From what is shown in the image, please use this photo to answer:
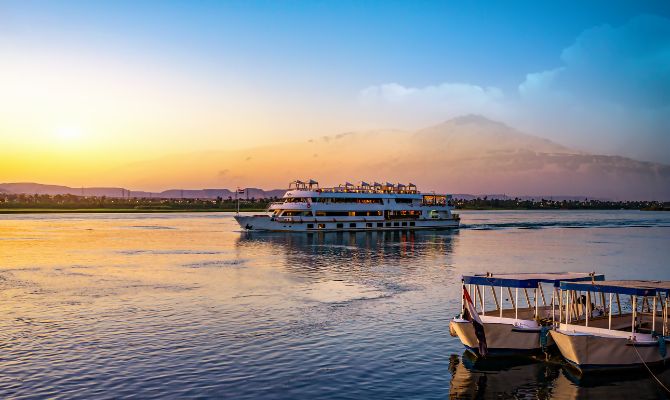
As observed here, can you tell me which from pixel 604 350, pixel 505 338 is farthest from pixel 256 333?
pixel 604 350

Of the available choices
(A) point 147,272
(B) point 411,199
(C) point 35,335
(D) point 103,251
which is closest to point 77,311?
(C) point 35,335

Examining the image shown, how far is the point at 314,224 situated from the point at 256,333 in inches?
Result: 3631

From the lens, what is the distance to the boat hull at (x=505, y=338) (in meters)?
30.3

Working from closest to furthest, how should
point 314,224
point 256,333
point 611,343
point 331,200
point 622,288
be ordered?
point 611,343 → point 622,288 → point 256,333 → point 314,224 → point 331,200

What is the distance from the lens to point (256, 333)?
3488 centimetres

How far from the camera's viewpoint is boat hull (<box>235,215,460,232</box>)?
125 meters

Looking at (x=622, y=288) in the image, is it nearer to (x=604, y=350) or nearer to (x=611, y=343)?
(x=611, y=343)

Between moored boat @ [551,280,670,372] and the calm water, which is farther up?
moored boat @ [551,280,670,372]

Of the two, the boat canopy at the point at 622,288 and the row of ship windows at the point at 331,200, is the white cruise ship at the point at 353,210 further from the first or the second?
the boat canopy at the point at 622,288

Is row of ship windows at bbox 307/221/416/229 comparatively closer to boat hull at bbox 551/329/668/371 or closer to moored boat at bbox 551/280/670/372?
moored boat at bbox 551/280/670/372

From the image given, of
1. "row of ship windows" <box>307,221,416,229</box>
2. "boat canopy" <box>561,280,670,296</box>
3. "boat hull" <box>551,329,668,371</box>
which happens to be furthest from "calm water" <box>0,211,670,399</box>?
"row of ship windows" <box>307,221,416,229</box>

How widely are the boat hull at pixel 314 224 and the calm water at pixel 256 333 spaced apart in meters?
48.0

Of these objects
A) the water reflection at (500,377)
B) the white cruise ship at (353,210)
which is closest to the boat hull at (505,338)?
the water reflection at (500,377)

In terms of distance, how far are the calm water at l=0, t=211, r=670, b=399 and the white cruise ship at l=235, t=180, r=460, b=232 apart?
4913cm
